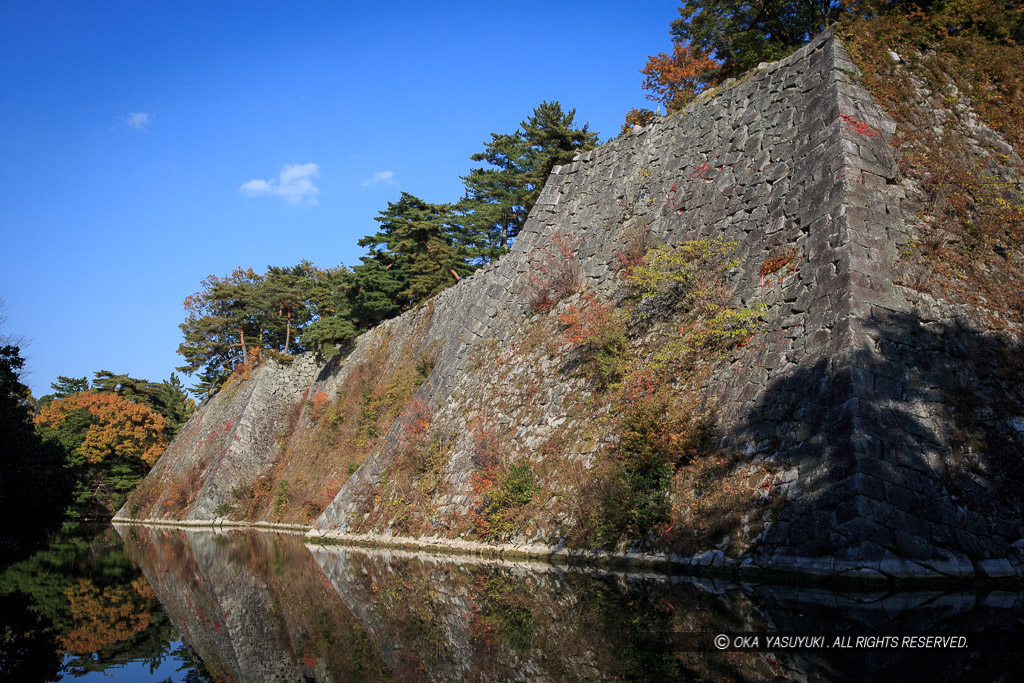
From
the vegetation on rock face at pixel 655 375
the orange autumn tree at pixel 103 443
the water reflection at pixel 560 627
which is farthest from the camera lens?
the orange autumn tree at pixel 103 443

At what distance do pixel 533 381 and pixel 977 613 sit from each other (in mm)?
11429

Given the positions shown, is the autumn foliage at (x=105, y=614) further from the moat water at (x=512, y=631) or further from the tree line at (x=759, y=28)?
the tree line at (x=759, y=28)

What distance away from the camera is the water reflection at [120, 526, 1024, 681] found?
14.6 feet

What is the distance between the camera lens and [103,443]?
5075 cm

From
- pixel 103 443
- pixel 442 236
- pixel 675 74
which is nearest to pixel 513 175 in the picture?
pixel 442 236

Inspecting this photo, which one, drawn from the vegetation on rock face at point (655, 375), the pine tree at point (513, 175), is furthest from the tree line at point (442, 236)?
the vegetation on rock face at point (655, 375)

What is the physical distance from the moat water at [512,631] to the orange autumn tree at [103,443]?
47.1 meters

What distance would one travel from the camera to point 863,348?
9.22m

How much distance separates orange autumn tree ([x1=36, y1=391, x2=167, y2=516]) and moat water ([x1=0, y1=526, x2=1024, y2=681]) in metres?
47.1

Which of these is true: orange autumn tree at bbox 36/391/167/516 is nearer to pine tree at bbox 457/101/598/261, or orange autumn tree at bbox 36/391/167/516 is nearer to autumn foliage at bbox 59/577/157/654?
pine tree at bbox 457/101/598/261

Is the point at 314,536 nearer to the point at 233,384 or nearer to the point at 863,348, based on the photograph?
the point at 863,348

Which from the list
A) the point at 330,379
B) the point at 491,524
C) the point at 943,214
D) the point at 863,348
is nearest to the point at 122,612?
the point at 491,524

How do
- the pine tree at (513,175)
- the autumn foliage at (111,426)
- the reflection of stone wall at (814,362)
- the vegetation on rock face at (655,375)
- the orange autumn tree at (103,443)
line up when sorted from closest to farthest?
the reflection of stone wall at (814,362), the vegetation on rock face at (655,375), the pine tree at (513,175), the orange autumn tree at (103,443), the autumn foliage at (111,426)

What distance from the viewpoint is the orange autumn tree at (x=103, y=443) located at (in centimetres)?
5028
